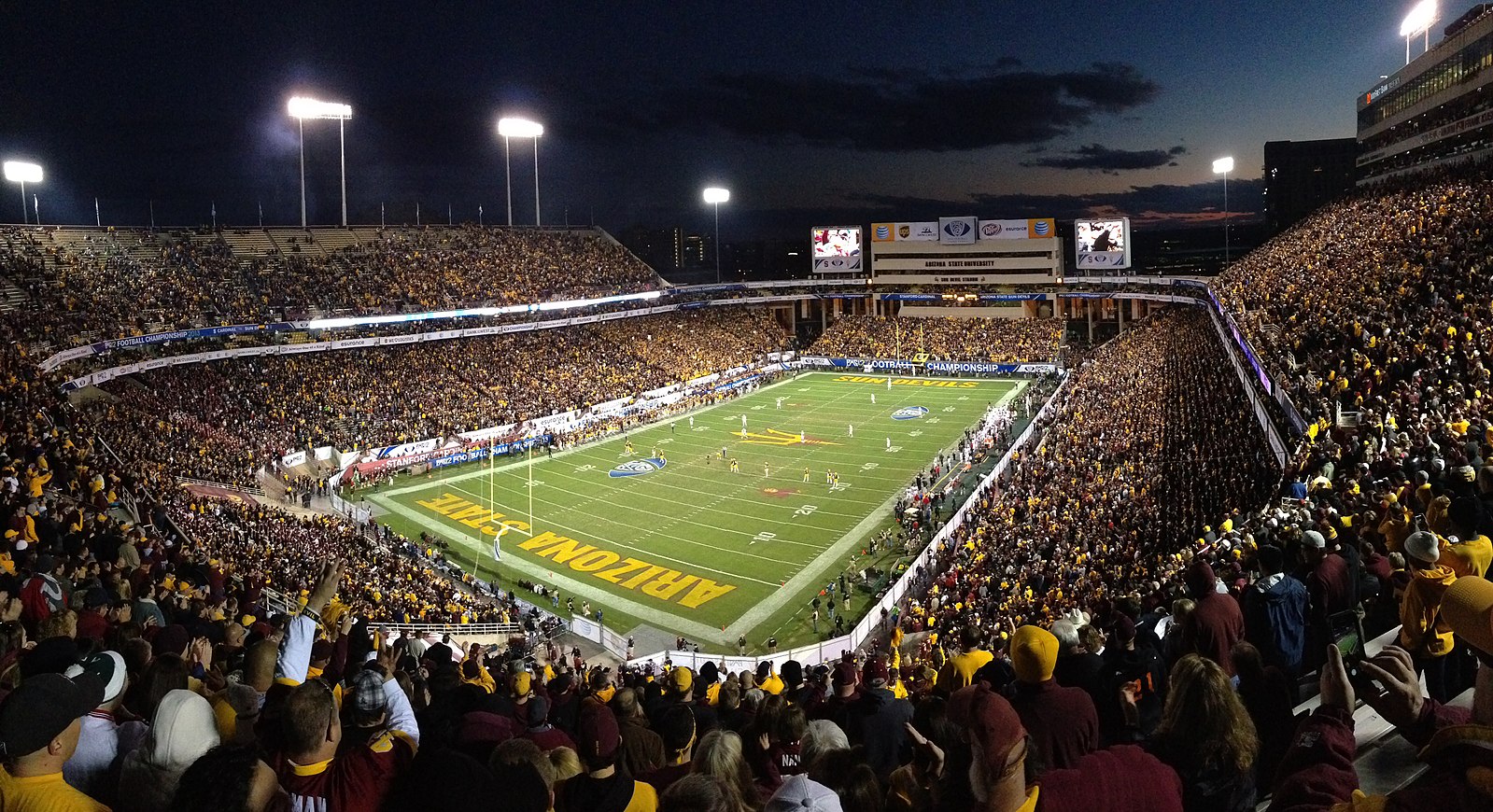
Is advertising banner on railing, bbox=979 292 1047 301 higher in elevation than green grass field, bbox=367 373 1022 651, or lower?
higher

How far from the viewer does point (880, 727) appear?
4844mm

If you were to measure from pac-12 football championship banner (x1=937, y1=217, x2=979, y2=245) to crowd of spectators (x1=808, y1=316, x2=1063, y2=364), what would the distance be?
7.53m

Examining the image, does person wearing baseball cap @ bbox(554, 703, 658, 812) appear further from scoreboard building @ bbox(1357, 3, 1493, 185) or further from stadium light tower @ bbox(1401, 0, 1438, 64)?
stadium light tower @ bbox(1401, 0, 1438, 64)

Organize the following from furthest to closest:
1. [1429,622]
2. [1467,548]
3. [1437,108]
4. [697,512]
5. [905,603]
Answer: [1437,108], [697,512], [905,603], [1467,548], [1429,622]

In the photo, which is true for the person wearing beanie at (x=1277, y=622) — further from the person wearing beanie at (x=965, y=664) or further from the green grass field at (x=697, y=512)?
the green grass field at (x=697, y=512)

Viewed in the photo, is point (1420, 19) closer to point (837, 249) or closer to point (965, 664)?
point (837, 249)

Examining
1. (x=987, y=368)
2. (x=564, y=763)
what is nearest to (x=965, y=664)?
(x=564, y=763)

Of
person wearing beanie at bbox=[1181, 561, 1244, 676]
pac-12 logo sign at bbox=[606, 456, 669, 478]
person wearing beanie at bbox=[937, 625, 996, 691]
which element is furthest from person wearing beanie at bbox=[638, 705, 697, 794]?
pac-12 logo sign at bbox=[606, 456, 669, 478]

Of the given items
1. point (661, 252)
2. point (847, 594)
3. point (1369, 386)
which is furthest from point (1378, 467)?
point (661, 252)

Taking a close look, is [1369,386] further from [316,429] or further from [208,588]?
[316,429]

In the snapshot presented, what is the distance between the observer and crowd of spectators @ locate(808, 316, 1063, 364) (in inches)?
2586

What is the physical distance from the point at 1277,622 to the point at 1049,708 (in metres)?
2.27

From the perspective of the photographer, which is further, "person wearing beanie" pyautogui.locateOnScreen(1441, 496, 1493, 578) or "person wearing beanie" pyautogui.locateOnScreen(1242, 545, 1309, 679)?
"person wearing beanie" pyautogui.locateOnScreen(1242, 545, 1309, 679)

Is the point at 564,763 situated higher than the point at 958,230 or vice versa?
the point at 958,230
